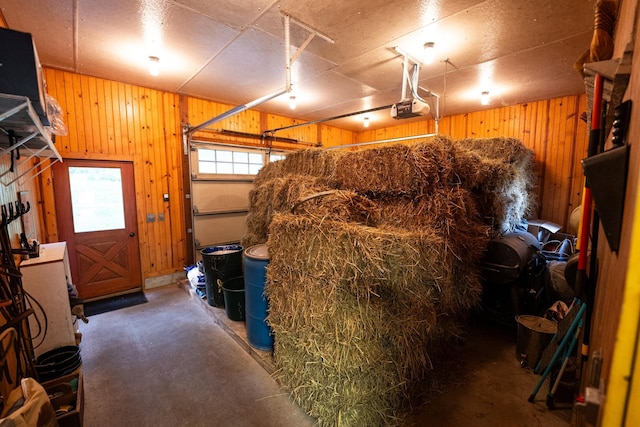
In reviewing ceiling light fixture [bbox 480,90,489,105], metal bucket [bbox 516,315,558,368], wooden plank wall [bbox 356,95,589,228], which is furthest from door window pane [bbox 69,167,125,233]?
wooden plank wall [bbox 356,95,589,228]

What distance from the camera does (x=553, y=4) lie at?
7.73ft

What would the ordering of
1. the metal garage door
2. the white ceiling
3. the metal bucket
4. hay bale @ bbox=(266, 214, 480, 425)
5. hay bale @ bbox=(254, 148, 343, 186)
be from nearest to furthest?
1. hay bale @ bbox=(266, 214, 480, 425)
2. the white ceiling
3. the metal bucket
4. hay bale @ bbox=(254, 148, 343, 186)
5. the metal garage door

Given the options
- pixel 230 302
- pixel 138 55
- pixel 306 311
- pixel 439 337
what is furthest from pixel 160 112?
pixel 439 337

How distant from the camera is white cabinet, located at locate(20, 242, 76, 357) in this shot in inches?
97.4

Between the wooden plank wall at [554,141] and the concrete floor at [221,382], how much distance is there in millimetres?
3028

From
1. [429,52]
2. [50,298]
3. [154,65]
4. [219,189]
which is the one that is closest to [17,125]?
[50,298]

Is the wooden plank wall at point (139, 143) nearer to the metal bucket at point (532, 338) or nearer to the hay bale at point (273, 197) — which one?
the hay bale at point (273, 197)

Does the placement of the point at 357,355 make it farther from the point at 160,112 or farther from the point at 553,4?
the point at 160,112

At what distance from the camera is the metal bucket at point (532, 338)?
101 inches

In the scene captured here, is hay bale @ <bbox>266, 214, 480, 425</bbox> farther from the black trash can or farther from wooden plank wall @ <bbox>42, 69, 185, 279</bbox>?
wooden plank wall @ <bbox>42, 69, 185, 279</bbox>

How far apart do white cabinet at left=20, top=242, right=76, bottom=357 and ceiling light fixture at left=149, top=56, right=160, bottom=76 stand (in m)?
2.67

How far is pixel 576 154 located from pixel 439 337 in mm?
4613

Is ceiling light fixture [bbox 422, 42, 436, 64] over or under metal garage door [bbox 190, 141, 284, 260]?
over

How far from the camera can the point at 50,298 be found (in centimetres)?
254
